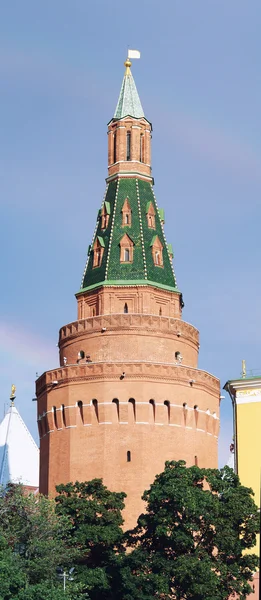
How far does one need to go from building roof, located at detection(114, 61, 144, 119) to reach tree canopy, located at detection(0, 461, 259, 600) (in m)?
21.6

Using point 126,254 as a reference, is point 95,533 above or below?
below

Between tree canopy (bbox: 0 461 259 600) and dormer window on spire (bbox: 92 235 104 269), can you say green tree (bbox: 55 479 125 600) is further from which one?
dormer window on spire (bbox: 92 235 104 269)

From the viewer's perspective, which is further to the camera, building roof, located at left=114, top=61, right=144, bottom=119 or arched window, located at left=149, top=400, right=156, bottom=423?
building roof, located at left=114, top=61, right=144, bottom=119

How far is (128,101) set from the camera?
71.2 meters

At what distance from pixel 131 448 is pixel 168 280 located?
30.2 ft

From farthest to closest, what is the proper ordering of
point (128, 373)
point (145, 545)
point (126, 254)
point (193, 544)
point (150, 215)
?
point (150, 215) → point (126, 254) → point (128, 373) → point (145, 545) → point (193, 544)

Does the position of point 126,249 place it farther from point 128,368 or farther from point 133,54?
point 133,54

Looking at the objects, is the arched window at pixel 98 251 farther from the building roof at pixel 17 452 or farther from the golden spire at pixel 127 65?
the building roof at pixel 17 452

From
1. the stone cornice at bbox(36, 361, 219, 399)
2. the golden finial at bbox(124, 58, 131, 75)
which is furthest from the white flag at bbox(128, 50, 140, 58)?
the stone cornice at bbox(36, 361, 219, 399)

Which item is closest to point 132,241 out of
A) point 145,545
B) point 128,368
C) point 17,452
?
point 128,368

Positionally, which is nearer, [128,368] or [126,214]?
[128,368]

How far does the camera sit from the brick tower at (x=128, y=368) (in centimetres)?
6231

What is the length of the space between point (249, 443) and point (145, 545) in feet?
19.1

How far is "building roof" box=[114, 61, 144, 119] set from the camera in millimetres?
70750
